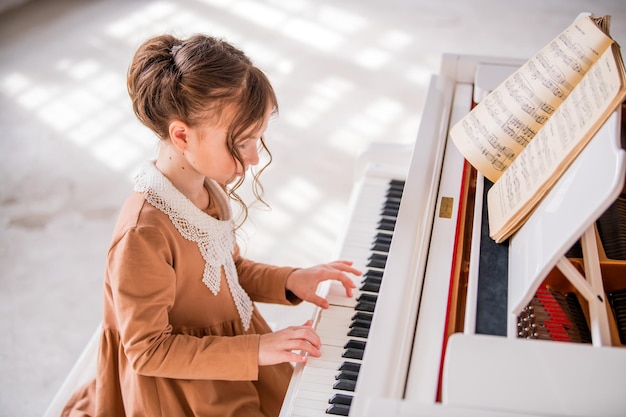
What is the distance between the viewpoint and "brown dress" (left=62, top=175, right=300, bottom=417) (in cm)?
148

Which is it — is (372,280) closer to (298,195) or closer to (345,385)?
(345,385)

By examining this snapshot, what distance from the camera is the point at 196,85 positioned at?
147cm

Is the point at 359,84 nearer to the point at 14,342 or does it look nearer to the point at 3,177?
the point at 3,177

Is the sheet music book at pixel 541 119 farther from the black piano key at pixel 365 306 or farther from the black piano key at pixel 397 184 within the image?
the black piano key at pixel 397 184

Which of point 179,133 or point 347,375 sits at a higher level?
point 179,133

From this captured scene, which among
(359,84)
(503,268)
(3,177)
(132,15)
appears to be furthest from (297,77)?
(503,268)

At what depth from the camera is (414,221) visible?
1.54 metres

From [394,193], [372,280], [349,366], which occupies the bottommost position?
[349,366]

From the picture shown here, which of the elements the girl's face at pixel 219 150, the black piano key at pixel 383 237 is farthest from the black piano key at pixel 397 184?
the girl's face at pixel 219 150

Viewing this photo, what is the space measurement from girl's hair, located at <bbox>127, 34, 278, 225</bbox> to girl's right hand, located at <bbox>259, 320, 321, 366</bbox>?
1.35 feet

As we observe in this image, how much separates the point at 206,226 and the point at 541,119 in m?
0.81

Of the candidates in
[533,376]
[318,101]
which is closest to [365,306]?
[533,376]

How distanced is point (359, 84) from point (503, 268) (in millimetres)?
3106

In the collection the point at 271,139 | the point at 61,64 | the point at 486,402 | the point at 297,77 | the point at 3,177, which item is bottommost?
the point at 486,402
